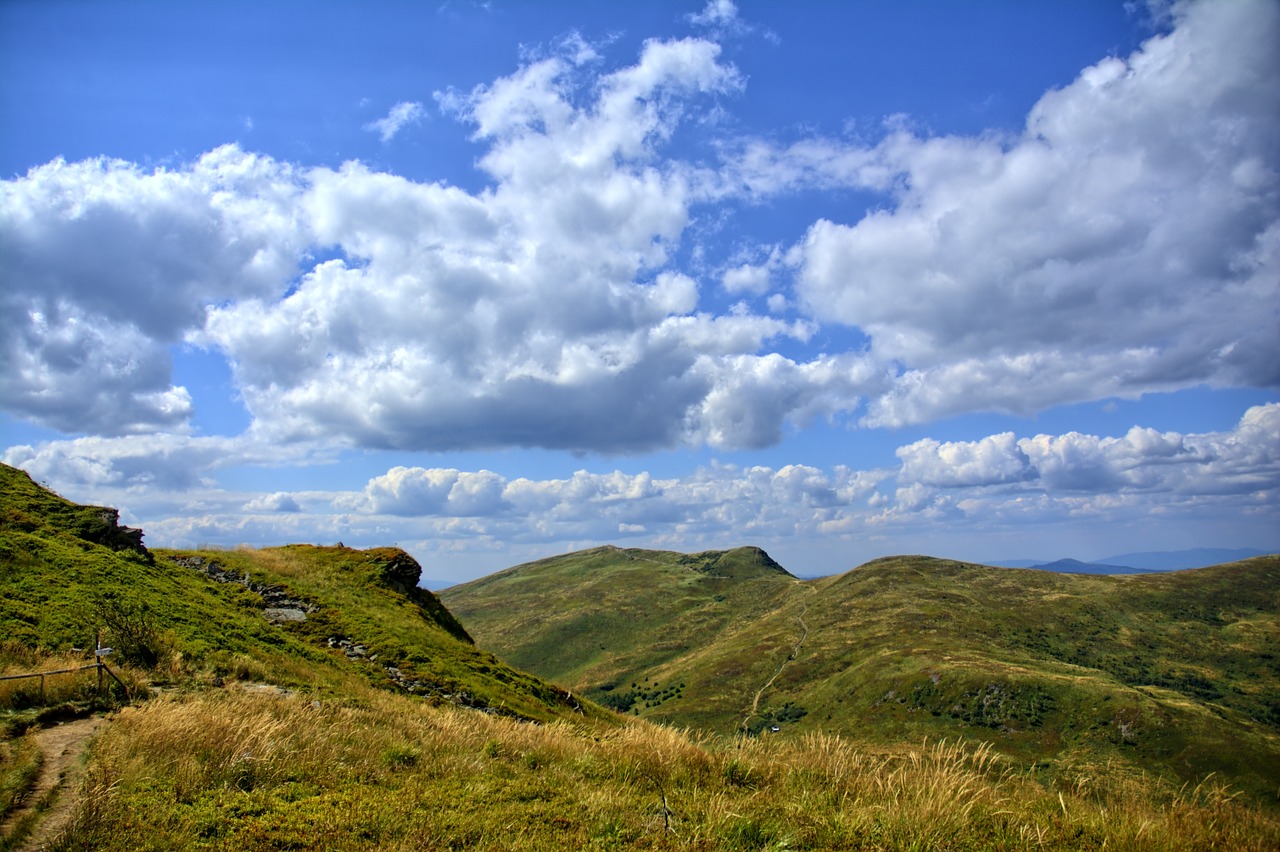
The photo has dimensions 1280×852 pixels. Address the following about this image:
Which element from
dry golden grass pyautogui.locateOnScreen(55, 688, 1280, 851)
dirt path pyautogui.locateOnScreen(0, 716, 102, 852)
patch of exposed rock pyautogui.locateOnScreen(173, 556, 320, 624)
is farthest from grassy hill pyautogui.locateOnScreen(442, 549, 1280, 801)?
dirt path pyautogui.locateOnScreen(0, 716, 102, 852)

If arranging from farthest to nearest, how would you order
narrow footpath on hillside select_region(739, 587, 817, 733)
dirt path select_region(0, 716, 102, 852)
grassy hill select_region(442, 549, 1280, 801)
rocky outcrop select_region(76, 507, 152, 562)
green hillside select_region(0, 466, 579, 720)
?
narrow footpath on hillside select_region(739, 587, 817, 733), grassy hill select_region(442, 549, 1280, 801), rocky outcrop select_region(76, 507, 152, 562), green hillside select_region(0, 466, 579, 720), dirt path select_region(0, 716, 102, 852)

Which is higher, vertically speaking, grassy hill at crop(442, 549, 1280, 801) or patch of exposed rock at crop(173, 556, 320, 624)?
patch of exposed rock at crop(173, 556, 320, 624)

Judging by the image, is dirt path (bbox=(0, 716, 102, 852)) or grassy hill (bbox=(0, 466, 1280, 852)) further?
grassy hill (bbox=(0, 466, 1280, 852))

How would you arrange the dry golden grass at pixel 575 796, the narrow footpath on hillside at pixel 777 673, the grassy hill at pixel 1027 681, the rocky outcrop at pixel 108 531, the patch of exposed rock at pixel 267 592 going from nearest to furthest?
the dry golden grass at pixel 575 796
the rocky outcrop at pixel 108 531
the patch of exposed rock at pixel 267 592
the grassy hill at pixel 1027 681
the narrow footpath on hillside at pixel 777 673

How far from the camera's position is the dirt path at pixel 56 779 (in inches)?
289

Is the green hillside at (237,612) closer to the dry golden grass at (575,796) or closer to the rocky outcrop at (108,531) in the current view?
the rocky outcrop at (108,531)


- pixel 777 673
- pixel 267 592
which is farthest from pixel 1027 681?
pixel 267 592

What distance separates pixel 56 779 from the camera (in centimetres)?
899

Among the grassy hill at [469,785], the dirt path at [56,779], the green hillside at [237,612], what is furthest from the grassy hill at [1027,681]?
the dirt path at [56,779]

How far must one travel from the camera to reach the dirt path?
734 cm

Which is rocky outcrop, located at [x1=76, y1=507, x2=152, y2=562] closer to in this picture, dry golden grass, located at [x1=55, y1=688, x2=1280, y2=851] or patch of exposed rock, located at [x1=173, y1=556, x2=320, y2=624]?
patch of exposed rock, located at [x1=173, y1=556, x2=320, y2=624]

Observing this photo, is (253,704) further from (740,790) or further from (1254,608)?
(1254,608)

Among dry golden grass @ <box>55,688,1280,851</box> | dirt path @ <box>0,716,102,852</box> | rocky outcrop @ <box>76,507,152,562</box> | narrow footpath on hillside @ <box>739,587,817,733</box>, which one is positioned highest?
rocky outcrop @ <box>76,507,152,562</box>

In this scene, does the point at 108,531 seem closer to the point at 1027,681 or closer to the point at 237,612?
the point at 237,612
